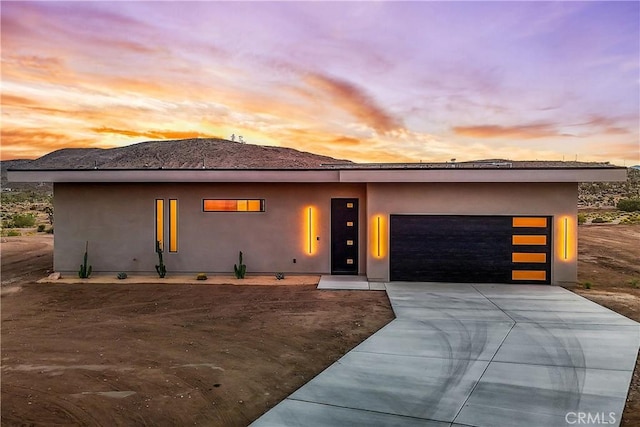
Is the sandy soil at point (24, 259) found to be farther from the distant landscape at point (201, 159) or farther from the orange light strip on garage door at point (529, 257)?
the distant landscape at point (201, 159)

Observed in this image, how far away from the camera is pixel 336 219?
38.4 feet

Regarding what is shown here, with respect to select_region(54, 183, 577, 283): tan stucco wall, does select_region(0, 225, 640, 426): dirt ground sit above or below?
below

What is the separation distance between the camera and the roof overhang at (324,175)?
10023 mm

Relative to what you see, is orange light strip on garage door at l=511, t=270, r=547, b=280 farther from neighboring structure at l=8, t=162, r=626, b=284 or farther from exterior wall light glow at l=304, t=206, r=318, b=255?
exterior wall light glow at l=304, t=206, r=318, b=255

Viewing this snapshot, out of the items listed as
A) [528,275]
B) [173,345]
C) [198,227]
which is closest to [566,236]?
[528,275]

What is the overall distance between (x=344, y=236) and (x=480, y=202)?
4.00 m

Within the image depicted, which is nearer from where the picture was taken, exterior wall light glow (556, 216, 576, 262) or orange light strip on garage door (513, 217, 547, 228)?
exterior wall light glow (556, 216, 576, 262)

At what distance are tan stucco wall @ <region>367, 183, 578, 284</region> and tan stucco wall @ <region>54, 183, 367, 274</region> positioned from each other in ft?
2.96

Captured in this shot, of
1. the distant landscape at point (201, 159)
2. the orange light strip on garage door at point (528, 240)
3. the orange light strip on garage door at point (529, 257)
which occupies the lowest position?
the orange light strip on garage door at point (529, 257)

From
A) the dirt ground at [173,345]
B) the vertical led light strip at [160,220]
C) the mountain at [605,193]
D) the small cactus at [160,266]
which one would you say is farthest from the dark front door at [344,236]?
the mountain at [605,193]

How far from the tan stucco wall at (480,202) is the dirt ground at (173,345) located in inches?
55.4

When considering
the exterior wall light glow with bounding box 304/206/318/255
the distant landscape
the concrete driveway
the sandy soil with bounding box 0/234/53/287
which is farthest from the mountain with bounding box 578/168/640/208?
the sandy soil with bounding box 0/234/53/287

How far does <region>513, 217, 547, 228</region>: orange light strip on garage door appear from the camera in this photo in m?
10.6

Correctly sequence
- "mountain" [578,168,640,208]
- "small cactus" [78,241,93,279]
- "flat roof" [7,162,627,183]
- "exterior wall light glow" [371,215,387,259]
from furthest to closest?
1. "mountain" [578,168,640,208]
2. "small cactus" [78,241,93,279]
3. "exterior wall light glow" [371,215,387,259]
4. "flat roof" [7,162,627,183]
